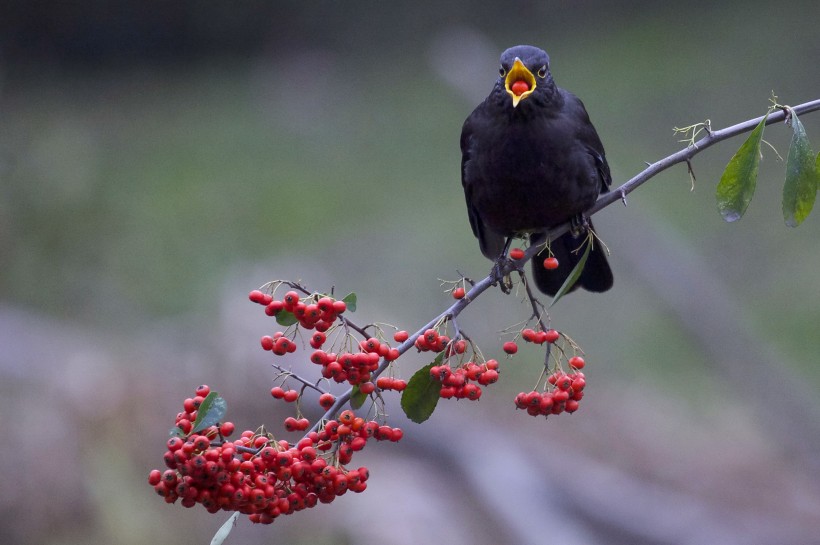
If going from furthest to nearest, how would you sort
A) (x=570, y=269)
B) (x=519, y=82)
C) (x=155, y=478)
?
1. (x=570, y=269)
2. (x=519, y=82)
3. (x=155, y=478)

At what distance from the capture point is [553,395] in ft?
7.87

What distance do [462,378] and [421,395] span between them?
99mm

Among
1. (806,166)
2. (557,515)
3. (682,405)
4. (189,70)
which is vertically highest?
(189,70)

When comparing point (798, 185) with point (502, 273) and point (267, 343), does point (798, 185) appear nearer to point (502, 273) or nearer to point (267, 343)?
point (502, 273)

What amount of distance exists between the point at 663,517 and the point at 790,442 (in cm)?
91

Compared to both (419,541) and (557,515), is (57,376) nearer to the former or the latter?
(419,541)

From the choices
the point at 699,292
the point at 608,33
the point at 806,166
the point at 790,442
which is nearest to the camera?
the point at 806,166

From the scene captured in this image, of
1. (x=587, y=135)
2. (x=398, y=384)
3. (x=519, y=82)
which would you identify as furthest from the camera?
(x=587, y=135)

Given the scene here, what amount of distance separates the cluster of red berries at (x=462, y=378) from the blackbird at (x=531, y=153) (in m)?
0.77

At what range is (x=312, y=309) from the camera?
2104mm

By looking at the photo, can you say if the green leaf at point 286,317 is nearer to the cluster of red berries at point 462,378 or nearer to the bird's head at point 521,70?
the cluster of red berries at point 462,378

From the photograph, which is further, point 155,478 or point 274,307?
point 274,307

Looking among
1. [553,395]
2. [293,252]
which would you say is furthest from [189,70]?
[553,395]

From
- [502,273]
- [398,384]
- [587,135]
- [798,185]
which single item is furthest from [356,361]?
[587,135]
